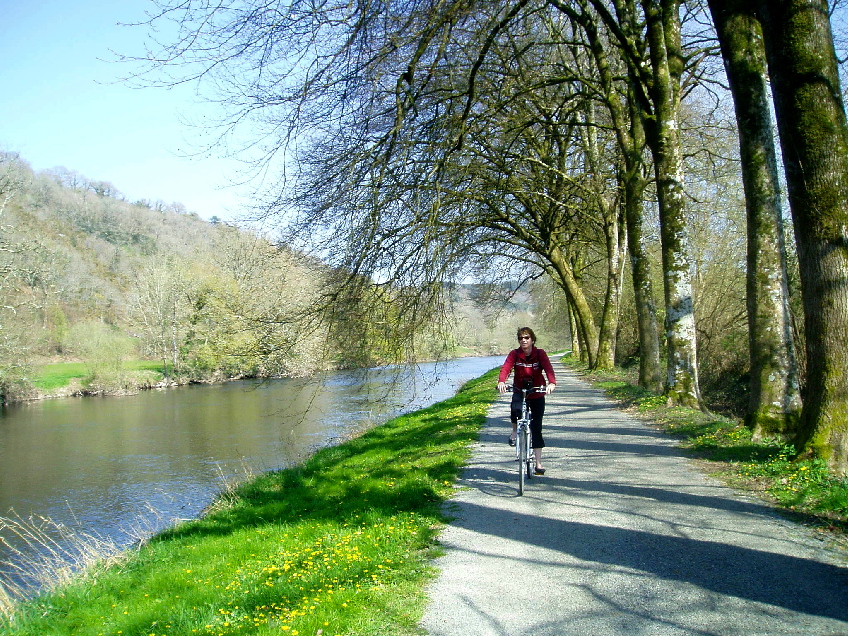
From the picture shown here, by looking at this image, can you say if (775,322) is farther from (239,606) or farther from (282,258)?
(239,606)

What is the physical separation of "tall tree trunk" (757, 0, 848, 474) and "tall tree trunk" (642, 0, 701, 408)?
5.36 metres

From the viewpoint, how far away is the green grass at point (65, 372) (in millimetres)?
37938

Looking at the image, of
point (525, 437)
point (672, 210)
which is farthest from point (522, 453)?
point (672, 210)

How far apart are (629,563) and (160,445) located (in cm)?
1932

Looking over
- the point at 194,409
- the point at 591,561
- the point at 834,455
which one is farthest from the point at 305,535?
Result: the point at 194,409

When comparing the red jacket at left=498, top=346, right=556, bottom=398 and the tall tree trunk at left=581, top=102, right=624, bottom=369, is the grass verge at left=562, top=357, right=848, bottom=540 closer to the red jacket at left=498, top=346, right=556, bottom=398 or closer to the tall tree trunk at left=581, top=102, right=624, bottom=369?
the red jacket at left=498, top=346, right=556, bottom=398

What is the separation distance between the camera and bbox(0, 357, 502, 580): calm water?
1162 centimetres

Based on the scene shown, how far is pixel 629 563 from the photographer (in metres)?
4.86

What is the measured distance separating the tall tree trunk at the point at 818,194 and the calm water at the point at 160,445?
160 inches

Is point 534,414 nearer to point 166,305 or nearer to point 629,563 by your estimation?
point 629,563

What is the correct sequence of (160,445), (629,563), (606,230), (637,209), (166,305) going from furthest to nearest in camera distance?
(166,305) → (606,230) → (160,445) → (637,209) → (629,563)

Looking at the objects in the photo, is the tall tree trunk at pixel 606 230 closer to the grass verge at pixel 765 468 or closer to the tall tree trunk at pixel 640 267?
the tall tree trunk at pixel 640 267

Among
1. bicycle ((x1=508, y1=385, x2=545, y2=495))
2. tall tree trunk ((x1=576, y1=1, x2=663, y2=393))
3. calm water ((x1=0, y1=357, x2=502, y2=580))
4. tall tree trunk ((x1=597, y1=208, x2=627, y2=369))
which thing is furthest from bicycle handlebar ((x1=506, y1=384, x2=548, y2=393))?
tall tree trunk ((x1=597, y1=208, x2=627, y2=369))

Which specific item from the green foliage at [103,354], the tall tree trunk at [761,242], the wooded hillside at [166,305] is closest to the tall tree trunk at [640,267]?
the wooded hillside at [166,305]
